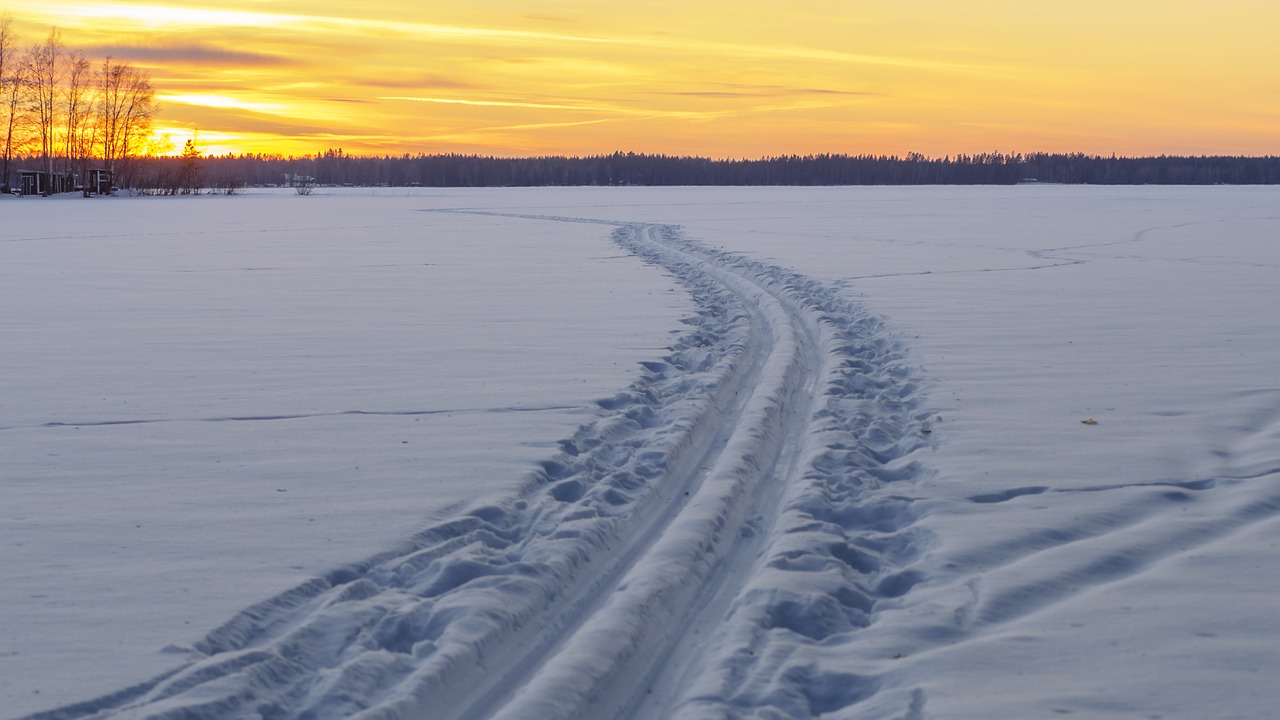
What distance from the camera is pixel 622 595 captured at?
11.1 ft

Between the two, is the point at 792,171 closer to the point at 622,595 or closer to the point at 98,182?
the point at 98,182

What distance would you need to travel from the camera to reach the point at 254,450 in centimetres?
509

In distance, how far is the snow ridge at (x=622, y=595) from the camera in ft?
9.17

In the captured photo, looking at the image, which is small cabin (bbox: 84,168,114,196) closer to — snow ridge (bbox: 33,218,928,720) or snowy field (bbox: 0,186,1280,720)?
snowy field (bbox: 0,186,1280,720)

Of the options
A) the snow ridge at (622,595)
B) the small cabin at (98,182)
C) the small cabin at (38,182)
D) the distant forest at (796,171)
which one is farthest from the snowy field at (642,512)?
the distant forest at (796,171)

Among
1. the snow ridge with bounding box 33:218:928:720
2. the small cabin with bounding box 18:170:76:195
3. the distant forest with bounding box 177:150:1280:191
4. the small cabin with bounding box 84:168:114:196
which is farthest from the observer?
the distant forest with bounding box 177:150:1280:191

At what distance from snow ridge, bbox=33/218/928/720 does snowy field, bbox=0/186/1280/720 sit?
0.05 feet

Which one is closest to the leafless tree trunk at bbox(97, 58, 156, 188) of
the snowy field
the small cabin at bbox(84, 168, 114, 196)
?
the small cabin at bbox(84, 168, 114, 196)

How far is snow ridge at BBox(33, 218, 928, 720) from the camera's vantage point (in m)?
2.79

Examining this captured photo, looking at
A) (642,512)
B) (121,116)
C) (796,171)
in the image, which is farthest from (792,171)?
(642,512)

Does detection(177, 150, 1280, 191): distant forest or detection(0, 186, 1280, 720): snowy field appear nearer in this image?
detection(0, 186, 1280, 720): snowy field

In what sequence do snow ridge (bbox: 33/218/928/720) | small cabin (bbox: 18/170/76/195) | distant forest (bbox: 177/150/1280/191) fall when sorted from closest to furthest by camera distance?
1. snow ridge (bbox: 33/218/928/720)
2. small cabin (bbox: 18/170/76/195)
3. distant forest (bbox: 177/150/1280/191)

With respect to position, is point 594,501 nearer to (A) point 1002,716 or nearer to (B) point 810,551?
(B) point 810,551

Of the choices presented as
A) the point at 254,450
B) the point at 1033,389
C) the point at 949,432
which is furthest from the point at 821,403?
the point at 254,450
